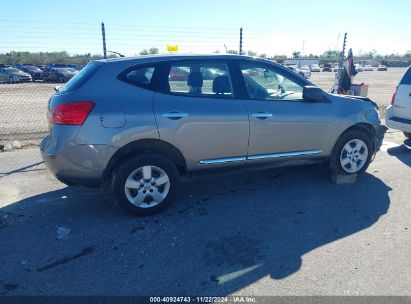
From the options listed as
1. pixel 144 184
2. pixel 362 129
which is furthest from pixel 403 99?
pixel 144 184

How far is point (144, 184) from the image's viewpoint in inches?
156

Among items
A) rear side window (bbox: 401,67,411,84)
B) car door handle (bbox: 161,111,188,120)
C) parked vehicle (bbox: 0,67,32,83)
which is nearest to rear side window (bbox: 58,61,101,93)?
car door handle (bbox: 161,111,188,120)

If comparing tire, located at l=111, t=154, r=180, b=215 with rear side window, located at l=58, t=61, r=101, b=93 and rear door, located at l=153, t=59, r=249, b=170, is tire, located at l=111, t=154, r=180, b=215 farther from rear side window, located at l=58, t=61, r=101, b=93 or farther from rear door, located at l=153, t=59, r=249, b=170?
rear side window, located at l=58, t=61, r=101, b=93

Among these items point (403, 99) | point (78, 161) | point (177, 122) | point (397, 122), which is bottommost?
point (397, 122)

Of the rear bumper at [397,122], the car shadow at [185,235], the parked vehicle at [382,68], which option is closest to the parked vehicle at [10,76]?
the car shadow at [185,235]

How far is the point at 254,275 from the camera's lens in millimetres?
2941

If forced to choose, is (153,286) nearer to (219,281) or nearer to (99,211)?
(219,281)

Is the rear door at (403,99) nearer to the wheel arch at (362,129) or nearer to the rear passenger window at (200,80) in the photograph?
the wheel arch at (362,129)

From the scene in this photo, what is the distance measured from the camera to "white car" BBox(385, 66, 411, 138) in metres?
6.75

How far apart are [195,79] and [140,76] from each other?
0.65 meters

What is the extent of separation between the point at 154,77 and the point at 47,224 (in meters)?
2.02

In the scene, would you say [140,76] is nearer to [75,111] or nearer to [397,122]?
[75,111]

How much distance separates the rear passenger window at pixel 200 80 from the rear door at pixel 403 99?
4.38 meters

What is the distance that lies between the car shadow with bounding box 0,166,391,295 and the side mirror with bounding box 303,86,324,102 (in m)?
1.23
